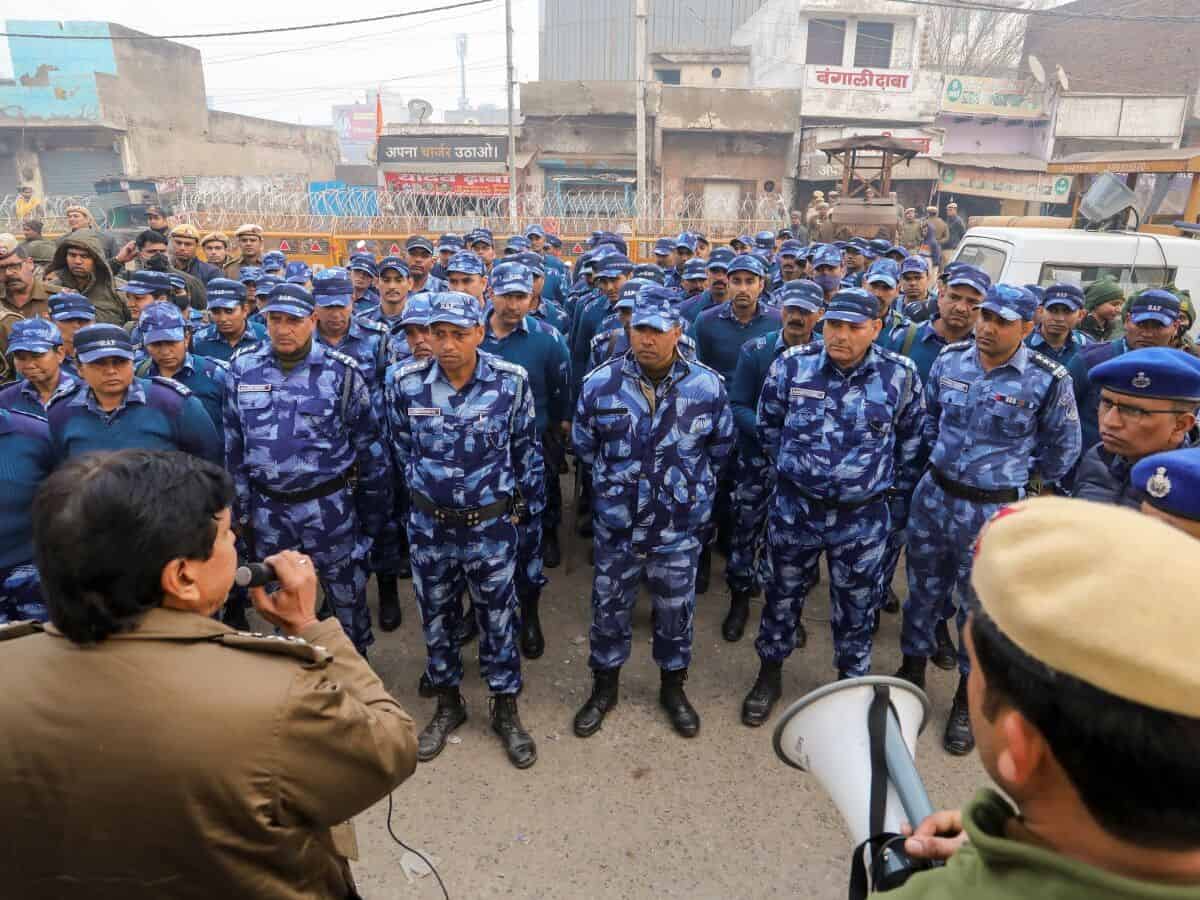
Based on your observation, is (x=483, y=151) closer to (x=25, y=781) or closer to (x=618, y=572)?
(x=618, y=572)

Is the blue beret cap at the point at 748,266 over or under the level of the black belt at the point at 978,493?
over

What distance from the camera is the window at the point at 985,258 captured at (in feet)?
25.5

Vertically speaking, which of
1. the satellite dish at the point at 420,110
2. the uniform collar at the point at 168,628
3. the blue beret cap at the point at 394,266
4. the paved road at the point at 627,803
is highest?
the satellite dish at the point at 420,110

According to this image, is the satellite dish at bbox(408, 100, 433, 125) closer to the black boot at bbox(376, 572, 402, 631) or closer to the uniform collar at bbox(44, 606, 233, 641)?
the black boot at bbox(376, 572, 402, 631)

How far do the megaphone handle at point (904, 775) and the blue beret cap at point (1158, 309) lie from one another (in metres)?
4.03

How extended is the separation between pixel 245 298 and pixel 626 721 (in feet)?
12.9

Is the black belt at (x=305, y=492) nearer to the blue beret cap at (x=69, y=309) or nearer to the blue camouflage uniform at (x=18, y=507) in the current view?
the blue camouflage uniform at (x=18, y=507)

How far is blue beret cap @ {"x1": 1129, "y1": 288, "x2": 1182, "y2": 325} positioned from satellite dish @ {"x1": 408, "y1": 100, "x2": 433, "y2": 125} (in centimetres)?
2721

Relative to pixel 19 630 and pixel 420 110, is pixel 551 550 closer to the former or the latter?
pixel 19 630

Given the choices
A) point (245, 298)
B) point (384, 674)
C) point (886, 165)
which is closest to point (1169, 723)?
point (384, 674)

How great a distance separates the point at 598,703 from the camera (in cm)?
388

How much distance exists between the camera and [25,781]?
1174 mm

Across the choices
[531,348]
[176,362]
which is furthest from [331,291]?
[531,348]

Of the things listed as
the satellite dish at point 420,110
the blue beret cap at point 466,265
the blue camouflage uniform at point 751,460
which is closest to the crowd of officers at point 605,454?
the blue camouflage uniform at point 751,460
